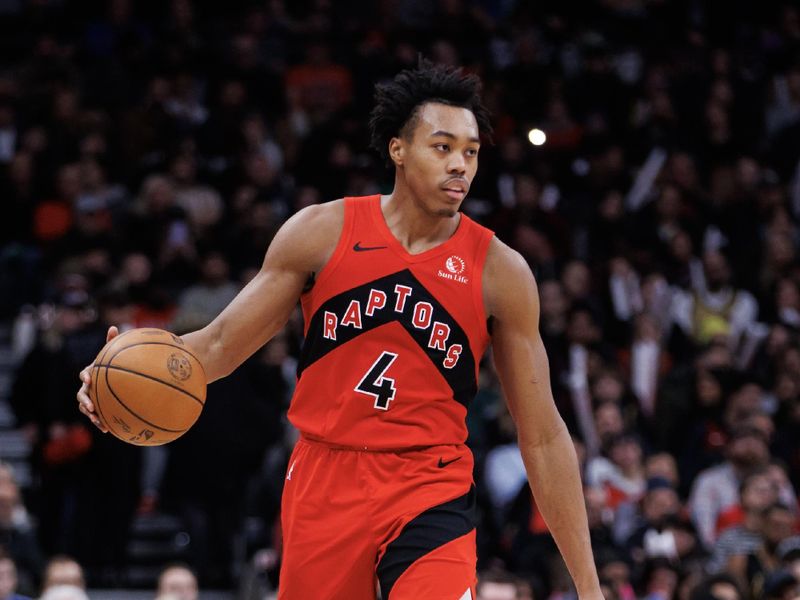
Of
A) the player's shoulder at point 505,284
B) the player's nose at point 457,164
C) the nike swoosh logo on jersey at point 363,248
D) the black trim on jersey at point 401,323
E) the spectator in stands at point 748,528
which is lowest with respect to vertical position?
the spectator in stands at point 748,528

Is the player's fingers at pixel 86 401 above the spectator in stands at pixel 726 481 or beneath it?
above

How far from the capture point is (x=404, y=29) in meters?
15.4

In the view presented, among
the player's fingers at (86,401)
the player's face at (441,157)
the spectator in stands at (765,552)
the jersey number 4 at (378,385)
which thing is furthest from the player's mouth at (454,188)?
the spectator in stands at (765,552)

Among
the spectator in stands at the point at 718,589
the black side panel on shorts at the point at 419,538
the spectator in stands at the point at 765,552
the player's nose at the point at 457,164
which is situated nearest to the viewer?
the black side panel on shorts at the point at 419,538

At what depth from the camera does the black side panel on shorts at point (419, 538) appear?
4.75 m

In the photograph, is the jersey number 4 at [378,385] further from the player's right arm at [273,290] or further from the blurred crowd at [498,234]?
the blurred crowd at [498,234]

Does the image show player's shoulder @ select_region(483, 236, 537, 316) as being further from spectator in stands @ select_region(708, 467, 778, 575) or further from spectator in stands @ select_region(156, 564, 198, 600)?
spectator in stands @ select_region(708, 467, 778, 575)

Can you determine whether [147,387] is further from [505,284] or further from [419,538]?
[505,284]

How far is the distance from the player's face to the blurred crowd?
416 centimetres

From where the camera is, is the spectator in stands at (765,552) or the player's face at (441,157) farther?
the spectator in stands at (765,552)

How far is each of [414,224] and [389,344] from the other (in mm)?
465

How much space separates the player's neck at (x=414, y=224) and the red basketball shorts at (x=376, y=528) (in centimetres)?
73

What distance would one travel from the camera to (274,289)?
16.5 ft

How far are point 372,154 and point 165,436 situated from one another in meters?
8.92
